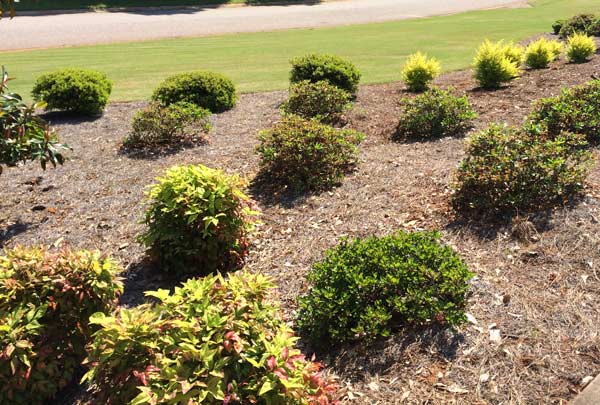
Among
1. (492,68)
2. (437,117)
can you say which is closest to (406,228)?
(437,117)

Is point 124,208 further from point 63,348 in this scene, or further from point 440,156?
point 440,156

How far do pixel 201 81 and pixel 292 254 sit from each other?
18.5 ft

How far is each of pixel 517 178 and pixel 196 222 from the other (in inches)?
116

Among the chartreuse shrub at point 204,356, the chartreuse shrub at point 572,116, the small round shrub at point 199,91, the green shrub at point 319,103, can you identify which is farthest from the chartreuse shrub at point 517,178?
the small round shrub at point 199,91

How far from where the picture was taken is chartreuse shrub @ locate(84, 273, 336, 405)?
2670 millimetres

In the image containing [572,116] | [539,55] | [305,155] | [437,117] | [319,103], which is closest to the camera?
[305,155]

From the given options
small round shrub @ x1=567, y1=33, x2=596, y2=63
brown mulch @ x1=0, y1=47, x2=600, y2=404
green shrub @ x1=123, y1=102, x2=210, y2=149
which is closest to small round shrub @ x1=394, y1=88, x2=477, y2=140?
brown mulch @ x1=0, y1=47, x2=600, y2=404

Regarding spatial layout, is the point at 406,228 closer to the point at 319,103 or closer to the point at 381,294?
the point at 381,294

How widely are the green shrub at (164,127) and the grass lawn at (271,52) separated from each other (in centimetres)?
350

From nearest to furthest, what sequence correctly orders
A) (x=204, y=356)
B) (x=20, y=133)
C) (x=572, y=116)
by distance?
(x=204, y=356) < (x=20, y=133) < (x=572, y=116)

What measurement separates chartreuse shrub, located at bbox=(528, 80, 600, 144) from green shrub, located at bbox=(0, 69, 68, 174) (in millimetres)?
5590

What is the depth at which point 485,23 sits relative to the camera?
23094 millimetres

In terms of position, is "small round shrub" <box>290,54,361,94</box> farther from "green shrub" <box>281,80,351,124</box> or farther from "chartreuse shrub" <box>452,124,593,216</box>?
"chartreuse shrub" <box>452,124,593,216</box>

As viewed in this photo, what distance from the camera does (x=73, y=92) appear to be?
956cm
